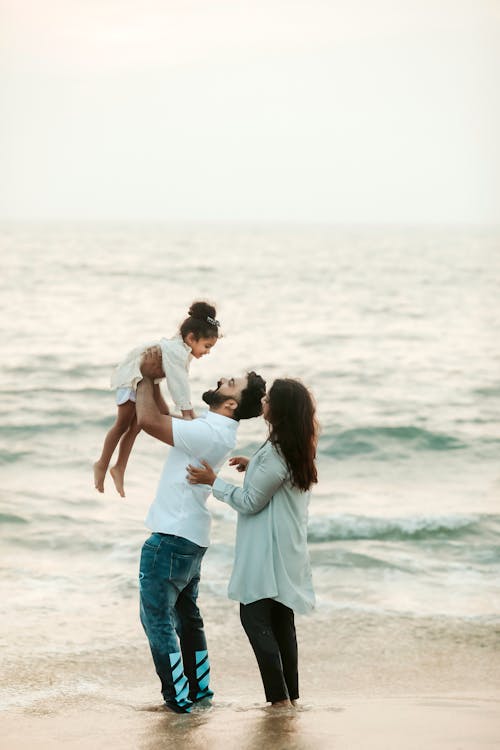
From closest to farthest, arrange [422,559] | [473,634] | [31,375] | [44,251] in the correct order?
[473,634]
[422,559]
[31,375]
[44,251]

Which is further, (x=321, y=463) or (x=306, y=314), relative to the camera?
(x=306, y=314)

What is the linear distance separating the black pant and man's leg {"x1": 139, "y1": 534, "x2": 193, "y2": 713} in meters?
0.31

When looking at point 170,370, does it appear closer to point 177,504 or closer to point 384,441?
point 177,504

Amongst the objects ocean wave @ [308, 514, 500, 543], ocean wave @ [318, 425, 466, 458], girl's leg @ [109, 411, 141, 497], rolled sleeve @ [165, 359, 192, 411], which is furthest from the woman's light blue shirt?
ocean wave @ [318, 425, 466, 458]

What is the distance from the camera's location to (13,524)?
9.73m

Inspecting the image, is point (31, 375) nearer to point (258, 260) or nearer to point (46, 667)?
point (46, 667)

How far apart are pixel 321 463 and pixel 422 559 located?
15.5ft

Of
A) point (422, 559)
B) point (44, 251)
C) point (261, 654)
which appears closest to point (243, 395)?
point (261, 654)

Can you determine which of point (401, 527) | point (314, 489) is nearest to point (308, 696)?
point (401, 527)

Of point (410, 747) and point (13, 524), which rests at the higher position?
point (410, 747)

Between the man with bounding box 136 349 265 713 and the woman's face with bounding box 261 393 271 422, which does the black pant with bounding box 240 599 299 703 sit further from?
the woman's face with bounding box 261 393 271 422

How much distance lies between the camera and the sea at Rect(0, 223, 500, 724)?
22.4 feet

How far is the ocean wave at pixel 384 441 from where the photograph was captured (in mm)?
14367

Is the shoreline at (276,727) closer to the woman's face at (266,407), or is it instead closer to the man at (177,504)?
the man at (177,504)
